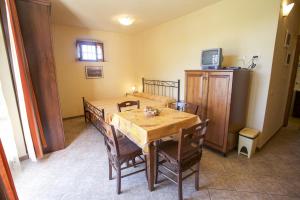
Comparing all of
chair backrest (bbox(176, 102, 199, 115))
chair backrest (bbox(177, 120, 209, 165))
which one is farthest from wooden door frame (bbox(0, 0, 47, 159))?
chair backrest (bbox(176, 102, 199, 115))

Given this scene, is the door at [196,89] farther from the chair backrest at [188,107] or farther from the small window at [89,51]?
the small window at [89,51]

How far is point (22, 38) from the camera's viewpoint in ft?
8.05

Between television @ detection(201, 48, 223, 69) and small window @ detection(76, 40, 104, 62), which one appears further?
small window @ detection(76, 40, 104, 62)

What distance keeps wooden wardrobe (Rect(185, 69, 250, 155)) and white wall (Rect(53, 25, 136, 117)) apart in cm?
323

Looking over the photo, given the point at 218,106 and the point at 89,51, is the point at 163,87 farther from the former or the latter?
the point at 89,51

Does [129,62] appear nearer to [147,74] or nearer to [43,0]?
[147,74]

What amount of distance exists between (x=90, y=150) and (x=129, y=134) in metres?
1.37

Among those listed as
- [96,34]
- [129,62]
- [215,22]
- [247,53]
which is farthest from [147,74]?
[247,53]

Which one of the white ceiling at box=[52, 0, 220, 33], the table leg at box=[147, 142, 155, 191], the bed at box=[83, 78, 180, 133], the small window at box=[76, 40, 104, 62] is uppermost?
the white ceiling at box=[52, 0, 220, 33]

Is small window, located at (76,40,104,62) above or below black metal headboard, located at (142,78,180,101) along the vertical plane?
above

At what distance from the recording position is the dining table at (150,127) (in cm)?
184

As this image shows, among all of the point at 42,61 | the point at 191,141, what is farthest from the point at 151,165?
the point at 42,61

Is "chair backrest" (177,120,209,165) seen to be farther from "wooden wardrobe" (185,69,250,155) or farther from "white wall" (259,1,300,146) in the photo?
"white wall" (259,1,300,146)

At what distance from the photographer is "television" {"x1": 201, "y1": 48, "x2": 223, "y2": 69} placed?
2.70m
